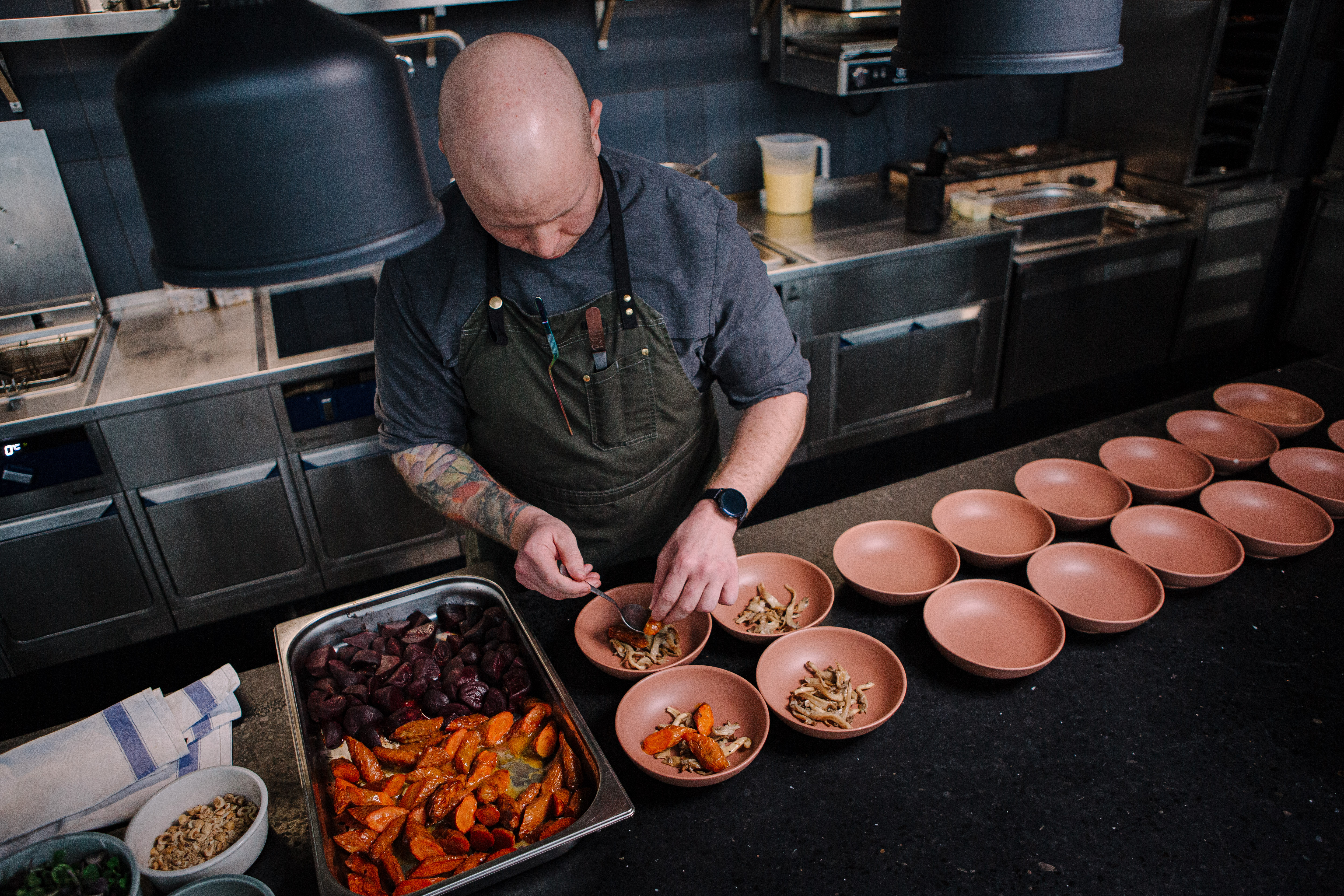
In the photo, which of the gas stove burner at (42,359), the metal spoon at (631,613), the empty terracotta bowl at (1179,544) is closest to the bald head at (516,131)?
the metal spoon at (631,613)

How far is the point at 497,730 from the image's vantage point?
4.43 feet

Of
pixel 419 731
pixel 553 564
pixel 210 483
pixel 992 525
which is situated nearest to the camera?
pixel 419 731

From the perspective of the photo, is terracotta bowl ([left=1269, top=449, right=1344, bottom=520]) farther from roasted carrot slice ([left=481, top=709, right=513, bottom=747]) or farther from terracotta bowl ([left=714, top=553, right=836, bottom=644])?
roasted carrot slice ([left=481, top=709, right=513, bottom=747])

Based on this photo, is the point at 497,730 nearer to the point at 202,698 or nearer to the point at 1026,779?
the point at 202,698

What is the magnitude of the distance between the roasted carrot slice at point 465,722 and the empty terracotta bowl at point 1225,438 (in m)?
1.68

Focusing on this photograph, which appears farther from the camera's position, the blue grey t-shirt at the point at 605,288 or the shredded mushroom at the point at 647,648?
the blue grey t-shirt at the point at 605,288

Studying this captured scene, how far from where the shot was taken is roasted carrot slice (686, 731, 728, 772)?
1.25 metres

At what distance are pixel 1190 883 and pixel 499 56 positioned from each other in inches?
58.1

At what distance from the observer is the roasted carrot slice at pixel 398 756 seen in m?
1.35

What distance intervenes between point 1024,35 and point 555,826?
1.27 metres

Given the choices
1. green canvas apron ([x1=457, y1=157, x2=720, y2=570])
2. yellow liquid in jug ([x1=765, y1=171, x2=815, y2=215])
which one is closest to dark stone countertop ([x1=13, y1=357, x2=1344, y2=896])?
green canvas apron ([x1=457, y1=157, x2=720, y2=570])

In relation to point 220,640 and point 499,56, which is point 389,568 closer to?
point 220,640

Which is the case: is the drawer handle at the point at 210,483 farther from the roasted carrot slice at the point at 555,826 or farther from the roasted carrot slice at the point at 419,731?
the roasted carrot slice at the point at 555,826

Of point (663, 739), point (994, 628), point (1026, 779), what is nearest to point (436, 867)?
point (663, 739)
